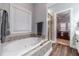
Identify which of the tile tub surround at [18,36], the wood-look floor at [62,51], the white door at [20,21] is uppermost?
the white door at [20,21]

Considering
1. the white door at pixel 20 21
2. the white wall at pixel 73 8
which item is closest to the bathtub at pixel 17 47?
the white door at pixel 20 21

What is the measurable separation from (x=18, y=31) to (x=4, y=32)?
187 millimetres

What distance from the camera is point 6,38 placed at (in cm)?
147

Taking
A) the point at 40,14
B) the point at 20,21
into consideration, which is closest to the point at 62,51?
the point at 40,14

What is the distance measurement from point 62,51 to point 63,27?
34 cm

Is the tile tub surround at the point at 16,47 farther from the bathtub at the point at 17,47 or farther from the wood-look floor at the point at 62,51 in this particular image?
the wood-look floor at the point at 62,51

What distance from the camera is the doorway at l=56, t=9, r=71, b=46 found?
1520mm

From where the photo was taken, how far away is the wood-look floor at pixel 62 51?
4.97 feet

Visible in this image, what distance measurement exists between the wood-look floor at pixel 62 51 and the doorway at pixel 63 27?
6 centimetres

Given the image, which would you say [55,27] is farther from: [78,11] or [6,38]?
[6,38]

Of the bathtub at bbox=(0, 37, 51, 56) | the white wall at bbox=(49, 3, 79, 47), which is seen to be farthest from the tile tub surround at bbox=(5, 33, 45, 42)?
the white wall at bbox=(49, 3, 79, 47)

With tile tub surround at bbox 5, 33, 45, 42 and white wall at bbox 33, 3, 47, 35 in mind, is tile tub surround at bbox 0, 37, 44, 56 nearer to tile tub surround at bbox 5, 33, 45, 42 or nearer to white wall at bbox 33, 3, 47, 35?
tile tub surround at bbox 5, 33, 45, 42

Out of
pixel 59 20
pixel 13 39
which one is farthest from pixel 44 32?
pixel 13 39

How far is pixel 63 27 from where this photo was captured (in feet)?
5.06
